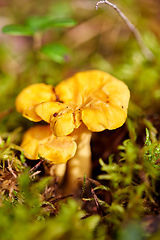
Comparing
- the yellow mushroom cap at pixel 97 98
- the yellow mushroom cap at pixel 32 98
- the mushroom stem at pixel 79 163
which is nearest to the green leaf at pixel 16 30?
the yellow mushroom cap at pixel 32 98

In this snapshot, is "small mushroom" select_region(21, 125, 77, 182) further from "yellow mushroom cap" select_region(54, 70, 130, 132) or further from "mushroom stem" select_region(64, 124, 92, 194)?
"yellow mushroom cap" select_region(54, 70, 130, 132)

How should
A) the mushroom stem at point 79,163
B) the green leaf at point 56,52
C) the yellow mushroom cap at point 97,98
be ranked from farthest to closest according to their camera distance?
the green leaf at point 56,52, the mushroom stem at point 79,163, the yellow mushroom cap at point 97,98

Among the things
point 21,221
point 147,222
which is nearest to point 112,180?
point 147,222

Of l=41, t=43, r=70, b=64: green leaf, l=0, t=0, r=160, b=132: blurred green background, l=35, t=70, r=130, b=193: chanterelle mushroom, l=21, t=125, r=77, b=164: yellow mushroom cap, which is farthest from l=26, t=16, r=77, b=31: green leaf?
l=21, t=125, r=77, b=164: yellow mushroom cap

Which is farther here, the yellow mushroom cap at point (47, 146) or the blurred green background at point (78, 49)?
the blurred green background at point (78, 49)

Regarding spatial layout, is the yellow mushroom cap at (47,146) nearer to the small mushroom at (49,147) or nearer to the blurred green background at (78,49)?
the small mushroom at (49,147)

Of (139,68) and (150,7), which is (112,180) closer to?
(139,68)

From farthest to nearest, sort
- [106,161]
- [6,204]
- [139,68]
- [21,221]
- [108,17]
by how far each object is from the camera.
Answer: [108,17], [139,68], [106,161], [6,204], [21,221]
